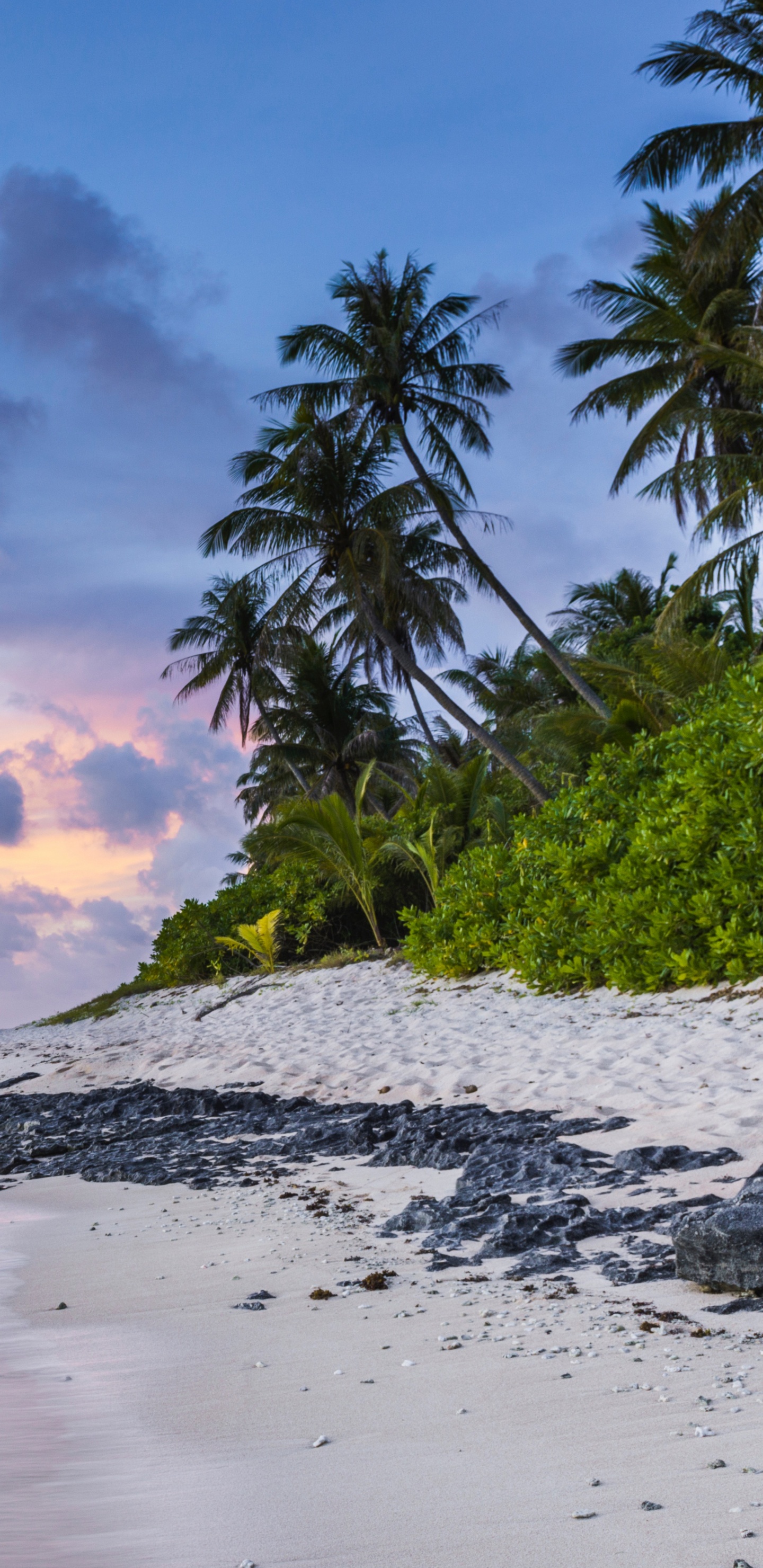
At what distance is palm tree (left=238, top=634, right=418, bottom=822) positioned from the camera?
26.0 meters

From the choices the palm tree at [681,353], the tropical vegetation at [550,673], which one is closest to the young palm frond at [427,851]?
the tropical vegetation at [550,673]

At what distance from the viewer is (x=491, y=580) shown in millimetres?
17234

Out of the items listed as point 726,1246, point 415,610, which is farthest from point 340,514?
point 726,1246

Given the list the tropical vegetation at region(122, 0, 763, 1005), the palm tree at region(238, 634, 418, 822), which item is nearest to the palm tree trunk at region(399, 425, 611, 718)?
the tropical vegetation at region(122, 0, 763, 1005)

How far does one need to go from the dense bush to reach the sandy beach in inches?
411

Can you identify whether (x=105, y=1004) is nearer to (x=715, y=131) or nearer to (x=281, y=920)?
(x=281, y=920)

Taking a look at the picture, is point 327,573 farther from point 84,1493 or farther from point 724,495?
point 84,1493

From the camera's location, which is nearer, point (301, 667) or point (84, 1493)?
point (84, 1493)

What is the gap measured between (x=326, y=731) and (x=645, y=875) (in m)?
18.5

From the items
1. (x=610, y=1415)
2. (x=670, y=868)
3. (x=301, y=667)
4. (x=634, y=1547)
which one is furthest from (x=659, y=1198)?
(x=301, y=667)

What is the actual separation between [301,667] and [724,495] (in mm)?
11028

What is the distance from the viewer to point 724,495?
19.0m

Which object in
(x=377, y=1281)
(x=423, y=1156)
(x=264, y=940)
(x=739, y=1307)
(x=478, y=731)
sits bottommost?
(x=739, y=1307)

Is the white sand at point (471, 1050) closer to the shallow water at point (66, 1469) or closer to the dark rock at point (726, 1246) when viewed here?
the dark rock at point (726, 1246)
